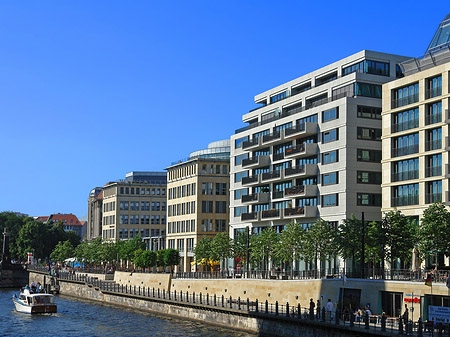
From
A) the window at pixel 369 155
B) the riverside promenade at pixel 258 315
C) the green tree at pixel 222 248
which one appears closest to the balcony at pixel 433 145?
the window at pixel 369 155

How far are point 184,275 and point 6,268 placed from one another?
228 ft

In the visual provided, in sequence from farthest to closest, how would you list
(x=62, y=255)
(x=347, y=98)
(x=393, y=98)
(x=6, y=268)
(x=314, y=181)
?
1. (x=62, y=255)
2. (x=6, y=268)
3. (x=314, y=181)
4. (x=347, y=98)
5. (x=393, y=98)

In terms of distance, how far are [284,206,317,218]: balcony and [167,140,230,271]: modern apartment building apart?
123ft

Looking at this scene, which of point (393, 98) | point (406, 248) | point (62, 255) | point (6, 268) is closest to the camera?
point (406, 248)

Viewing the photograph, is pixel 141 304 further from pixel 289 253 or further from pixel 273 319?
pixel 273 319

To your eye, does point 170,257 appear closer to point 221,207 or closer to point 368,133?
point 221,207

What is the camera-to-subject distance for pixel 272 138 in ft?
312

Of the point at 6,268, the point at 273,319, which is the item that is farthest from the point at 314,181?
the point at 6,268

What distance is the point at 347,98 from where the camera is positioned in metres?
82.0

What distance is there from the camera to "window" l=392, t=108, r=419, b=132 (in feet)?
241

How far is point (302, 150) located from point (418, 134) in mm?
17994

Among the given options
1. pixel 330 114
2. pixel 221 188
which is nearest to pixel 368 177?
pixel 330 114

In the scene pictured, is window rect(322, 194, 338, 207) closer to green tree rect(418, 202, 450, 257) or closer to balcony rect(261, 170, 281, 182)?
balcony rect(261, 170, 281, 182)

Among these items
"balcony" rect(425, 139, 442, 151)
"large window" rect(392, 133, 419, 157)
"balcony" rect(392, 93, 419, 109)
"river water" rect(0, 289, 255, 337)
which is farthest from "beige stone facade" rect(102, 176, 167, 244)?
"balcony" rect(425, 139, 442, 151)
